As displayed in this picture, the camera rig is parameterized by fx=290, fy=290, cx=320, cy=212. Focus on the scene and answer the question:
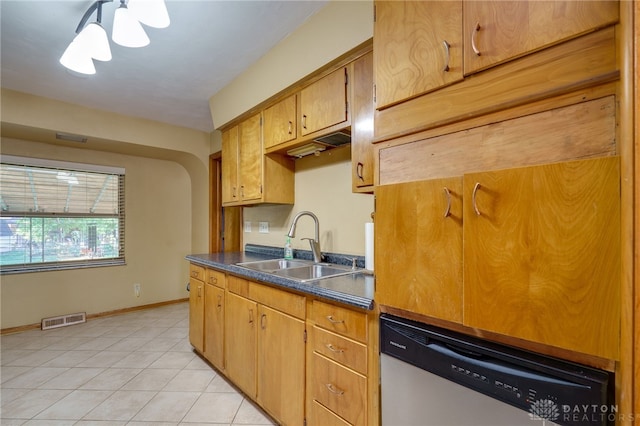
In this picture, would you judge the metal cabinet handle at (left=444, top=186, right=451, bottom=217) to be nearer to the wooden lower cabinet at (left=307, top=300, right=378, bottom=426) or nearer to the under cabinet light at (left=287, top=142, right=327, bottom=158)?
the wooden lower cabinet at (left=307, top=300, right=378, bottom=426)

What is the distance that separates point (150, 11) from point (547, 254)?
1.99 meters

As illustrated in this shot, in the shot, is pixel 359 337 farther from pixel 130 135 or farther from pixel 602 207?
pixel 130 135

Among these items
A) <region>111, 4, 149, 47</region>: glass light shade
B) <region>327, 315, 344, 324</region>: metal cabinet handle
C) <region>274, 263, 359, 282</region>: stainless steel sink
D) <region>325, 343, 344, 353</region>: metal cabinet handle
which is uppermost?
<region>111, 4, 149, 47</region>: glass light shade

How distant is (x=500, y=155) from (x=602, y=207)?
275 millimetres

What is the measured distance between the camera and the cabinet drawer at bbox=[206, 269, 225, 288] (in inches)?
88.3

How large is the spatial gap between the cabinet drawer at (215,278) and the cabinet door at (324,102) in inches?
49.6

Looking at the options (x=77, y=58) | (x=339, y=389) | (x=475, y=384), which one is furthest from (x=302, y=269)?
(x=77, y=58)

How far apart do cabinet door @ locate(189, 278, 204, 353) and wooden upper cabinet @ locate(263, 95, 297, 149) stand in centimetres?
140

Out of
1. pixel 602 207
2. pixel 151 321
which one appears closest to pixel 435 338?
pixel 602 207

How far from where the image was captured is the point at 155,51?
7.10 feet

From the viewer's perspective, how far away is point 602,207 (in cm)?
66

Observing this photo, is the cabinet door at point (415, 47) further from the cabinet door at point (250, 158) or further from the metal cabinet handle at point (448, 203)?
the cabinet door at point (250, 158)

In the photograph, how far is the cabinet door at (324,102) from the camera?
5.75 feet

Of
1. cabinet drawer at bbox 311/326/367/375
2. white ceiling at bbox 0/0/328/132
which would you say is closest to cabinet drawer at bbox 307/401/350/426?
cabinet drawer at bbox 311/326/367/375
